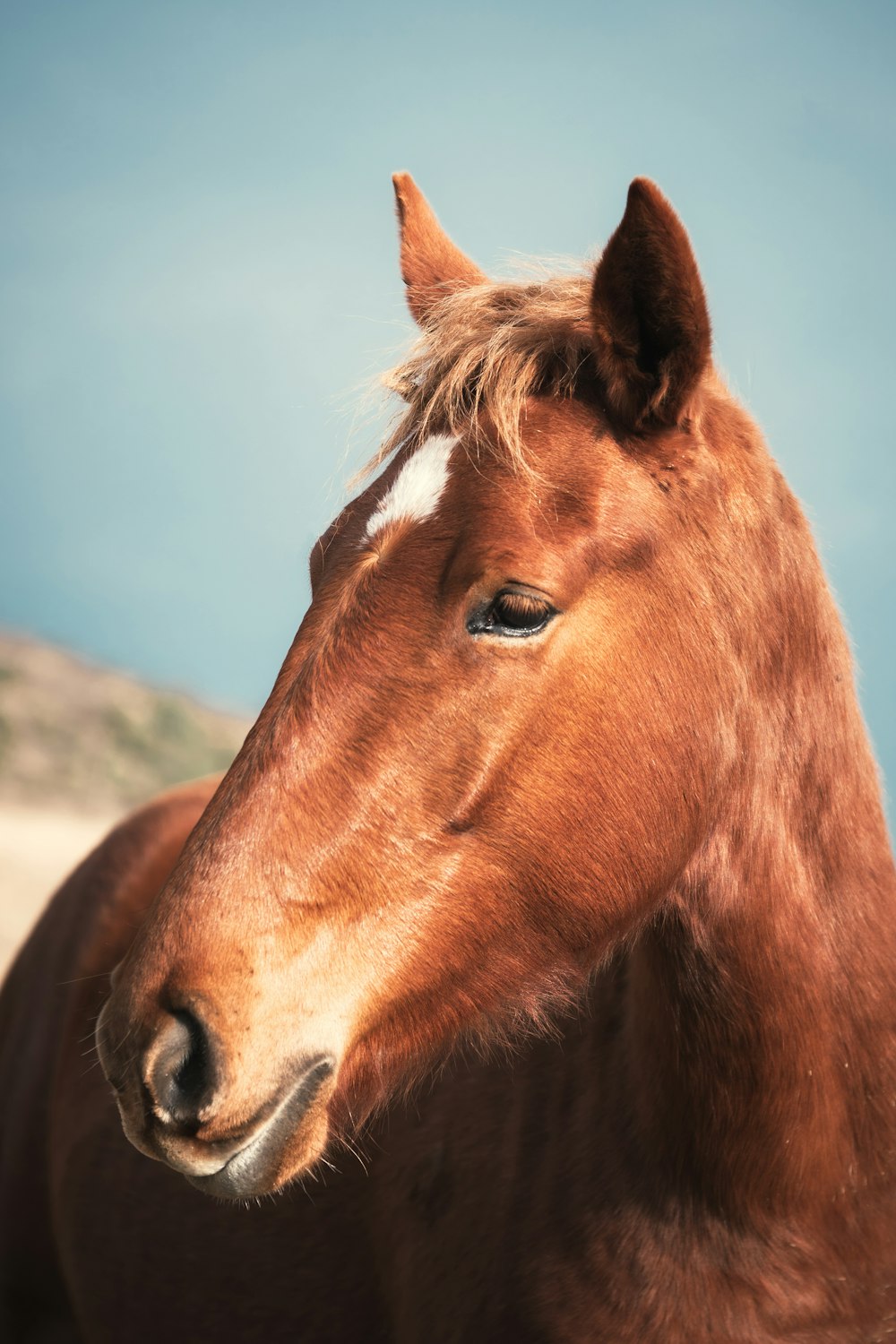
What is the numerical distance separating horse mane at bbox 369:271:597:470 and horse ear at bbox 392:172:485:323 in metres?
0.30

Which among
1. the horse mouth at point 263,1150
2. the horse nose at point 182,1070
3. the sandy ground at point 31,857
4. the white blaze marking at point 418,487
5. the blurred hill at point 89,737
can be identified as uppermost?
the white blaze marking at point 418,487

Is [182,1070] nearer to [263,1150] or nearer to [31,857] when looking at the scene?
[263,1150]

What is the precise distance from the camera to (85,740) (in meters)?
16.9

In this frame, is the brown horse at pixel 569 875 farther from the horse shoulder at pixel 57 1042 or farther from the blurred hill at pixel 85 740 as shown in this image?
the blurred hill at pixel 85 740

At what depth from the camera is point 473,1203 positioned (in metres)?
2.35

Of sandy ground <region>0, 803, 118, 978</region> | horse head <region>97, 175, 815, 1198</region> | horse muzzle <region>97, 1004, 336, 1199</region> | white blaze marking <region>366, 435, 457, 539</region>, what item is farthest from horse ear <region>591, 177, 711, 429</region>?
sandy ground <region>0, 803, 118, 978</region>

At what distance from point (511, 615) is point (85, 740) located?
16.0 metres

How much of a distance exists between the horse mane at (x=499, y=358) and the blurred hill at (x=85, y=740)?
12.6 metres

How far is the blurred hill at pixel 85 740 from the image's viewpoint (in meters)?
16.0

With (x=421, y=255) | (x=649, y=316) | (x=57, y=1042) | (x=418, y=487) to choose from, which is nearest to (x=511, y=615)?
(x=418, y=487)

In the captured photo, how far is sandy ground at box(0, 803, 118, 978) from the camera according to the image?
926 cm

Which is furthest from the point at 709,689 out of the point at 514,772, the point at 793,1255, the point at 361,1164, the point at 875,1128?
the point at 361,1164

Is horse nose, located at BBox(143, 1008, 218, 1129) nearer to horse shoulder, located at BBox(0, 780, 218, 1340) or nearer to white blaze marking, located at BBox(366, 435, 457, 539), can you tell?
white blaze marking, located at BBox(366, 435, 457, 539)

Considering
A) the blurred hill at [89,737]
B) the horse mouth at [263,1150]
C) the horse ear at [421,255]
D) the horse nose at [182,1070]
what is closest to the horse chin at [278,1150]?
the horse mouth at [263,1150]
